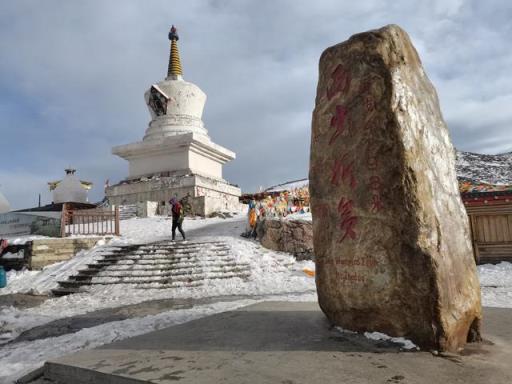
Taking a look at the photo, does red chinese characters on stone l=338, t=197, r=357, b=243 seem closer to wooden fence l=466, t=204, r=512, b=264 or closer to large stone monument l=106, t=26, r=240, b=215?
wooden fence l=466, t=204, r=512, b=264

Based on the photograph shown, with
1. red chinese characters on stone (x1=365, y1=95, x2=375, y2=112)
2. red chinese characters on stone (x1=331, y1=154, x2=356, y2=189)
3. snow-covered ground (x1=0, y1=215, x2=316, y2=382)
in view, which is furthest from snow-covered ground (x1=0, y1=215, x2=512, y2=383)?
red chinese characters on stone (x1=365, y1=95, x2=375, y2=112)

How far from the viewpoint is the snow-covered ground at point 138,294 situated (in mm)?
4668

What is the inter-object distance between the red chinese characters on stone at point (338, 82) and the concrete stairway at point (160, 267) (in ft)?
20.6

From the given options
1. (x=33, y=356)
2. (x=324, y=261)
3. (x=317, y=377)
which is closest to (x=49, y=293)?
(x=33, y=356)

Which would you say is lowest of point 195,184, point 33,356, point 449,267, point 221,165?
point 33,356

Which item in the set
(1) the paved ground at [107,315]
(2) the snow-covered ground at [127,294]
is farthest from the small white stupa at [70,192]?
(1) the paved ground at [107,315]

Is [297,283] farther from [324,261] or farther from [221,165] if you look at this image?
[221,165]

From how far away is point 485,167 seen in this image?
61.2ft

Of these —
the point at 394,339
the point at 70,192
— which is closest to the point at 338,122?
the point at 394,339

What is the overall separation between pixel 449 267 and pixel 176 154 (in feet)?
62.6

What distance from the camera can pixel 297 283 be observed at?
917 cm

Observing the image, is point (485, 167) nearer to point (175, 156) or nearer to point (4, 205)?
point (175, 156)

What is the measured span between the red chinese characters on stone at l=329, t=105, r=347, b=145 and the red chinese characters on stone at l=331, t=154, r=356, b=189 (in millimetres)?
249

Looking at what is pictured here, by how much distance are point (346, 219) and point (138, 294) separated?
6.17 m
